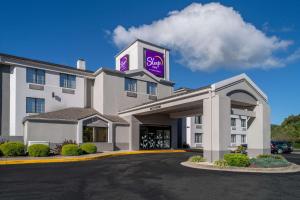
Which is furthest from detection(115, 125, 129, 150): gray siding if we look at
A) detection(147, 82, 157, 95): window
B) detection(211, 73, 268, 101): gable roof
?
detection(211, 73, 268, 101): gable roof

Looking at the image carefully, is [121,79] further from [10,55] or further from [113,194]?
[113,194]

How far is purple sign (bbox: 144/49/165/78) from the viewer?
3629 centimetres

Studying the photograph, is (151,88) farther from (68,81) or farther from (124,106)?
(68,81)

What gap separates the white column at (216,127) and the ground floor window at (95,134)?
1258 centimetres

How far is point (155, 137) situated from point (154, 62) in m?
10.3

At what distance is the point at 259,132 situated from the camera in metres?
20.7

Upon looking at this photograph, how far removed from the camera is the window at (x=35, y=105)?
85.5 feet

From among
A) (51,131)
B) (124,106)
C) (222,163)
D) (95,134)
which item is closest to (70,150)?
(51,131)

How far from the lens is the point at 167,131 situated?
33.6 m

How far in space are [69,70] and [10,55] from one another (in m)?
5.82

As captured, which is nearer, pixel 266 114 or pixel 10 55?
pixel 266 114

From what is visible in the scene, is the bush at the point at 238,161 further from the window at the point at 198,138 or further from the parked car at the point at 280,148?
the window at the point at 198,138

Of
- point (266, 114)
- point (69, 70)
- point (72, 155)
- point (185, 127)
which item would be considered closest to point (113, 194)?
point (72, 155)

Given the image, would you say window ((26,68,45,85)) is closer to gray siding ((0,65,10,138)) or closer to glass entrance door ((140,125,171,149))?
gray siding ((0,65,10,138))
